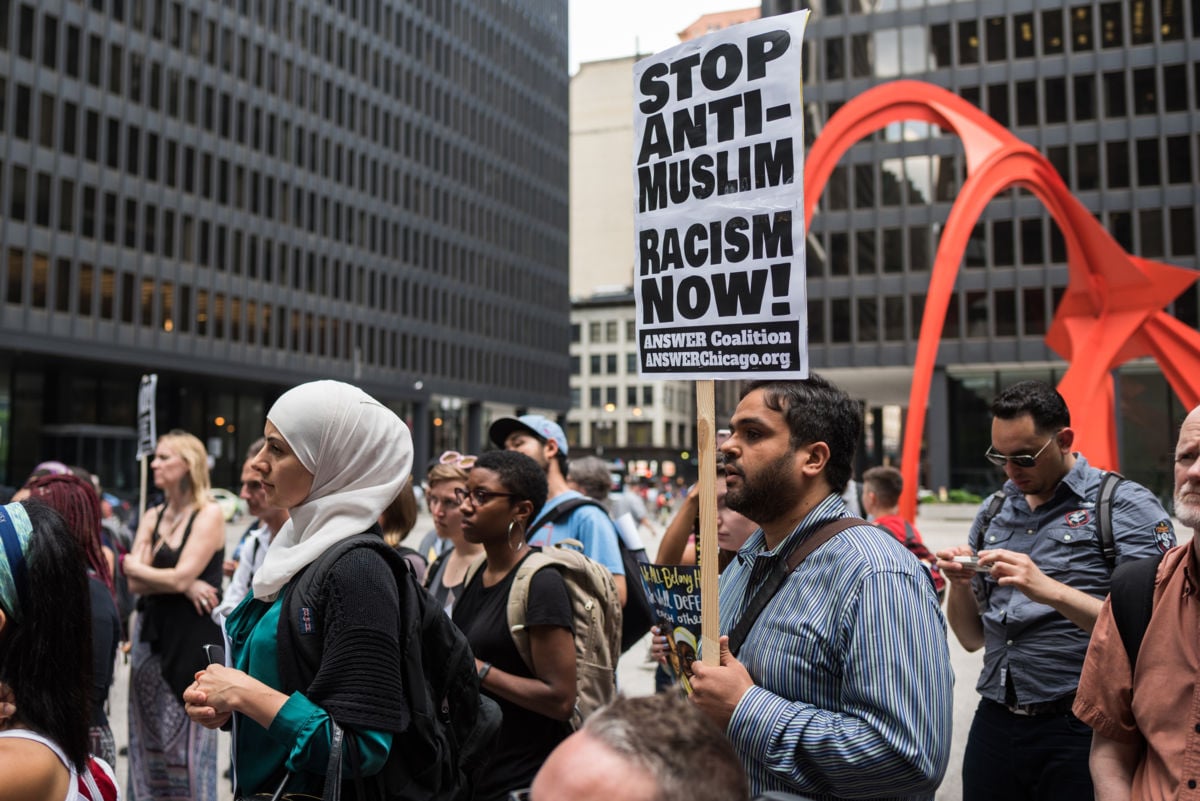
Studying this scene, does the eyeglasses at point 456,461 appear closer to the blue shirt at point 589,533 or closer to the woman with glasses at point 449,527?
the woman with glasses at point 449,527

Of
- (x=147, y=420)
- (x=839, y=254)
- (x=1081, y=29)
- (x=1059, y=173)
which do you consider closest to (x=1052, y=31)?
(x=1081, y=29)

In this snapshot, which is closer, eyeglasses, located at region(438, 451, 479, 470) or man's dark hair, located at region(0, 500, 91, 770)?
man's dark hair, located at region(0, 500, 91, 770)

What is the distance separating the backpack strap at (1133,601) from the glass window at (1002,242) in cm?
4375

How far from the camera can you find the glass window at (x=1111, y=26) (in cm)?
4284

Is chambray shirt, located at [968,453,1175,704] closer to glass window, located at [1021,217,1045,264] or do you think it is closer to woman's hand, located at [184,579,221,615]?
woman's hand, located at [184,579,221,615]

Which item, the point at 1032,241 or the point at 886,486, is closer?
the point at 886,486

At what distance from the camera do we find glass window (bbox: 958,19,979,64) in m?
44.5

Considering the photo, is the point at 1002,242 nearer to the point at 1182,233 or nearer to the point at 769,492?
the point at 1182,233

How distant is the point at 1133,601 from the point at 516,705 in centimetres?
210

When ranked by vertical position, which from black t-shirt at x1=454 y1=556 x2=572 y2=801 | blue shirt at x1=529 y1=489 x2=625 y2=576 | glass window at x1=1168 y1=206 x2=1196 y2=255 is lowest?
black t-shirt at x1=454 y1=556 x2=572 y2=801

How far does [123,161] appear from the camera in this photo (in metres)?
48.4

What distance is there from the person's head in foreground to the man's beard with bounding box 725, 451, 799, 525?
4.37 ft

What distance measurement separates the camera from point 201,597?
5613 millimetres

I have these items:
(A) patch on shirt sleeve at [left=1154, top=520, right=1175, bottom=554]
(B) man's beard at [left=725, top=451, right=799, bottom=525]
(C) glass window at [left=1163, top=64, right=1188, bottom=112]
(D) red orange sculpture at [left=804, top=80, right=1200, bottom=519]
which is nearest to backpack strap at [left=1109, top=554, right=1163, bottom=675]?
(B) man's beard at [left=725, top=451, right=799, bottom=525]
